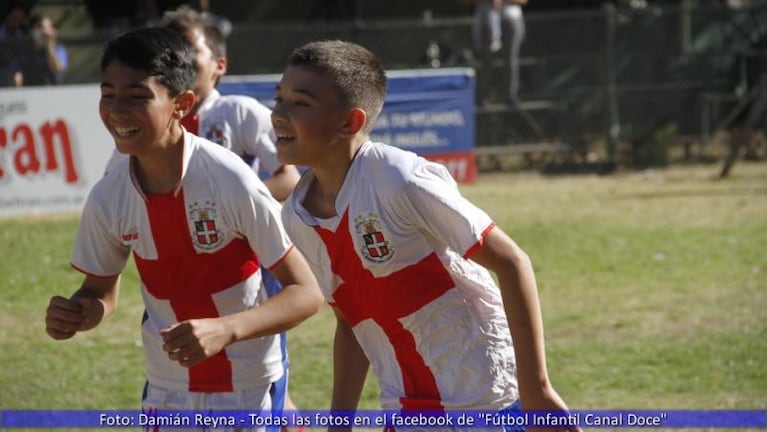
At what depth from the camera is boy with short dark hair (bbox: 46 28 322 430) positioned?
380cm

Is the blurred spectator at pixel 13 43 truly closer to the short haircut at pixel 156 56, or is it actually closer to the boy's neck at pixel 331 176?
the short haircut at pixel 156 56

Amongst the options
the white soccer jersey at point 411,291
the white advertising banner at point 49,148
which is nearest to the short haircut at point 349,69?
the white soccer jersey at point 411,291

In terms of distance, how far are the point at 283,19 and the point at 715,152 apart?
276 inches

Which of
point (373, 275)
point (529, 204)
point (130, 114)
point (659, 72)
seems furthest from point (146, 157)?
point (659, 72)

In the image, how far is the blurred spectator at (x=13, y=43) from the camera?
13891 mm

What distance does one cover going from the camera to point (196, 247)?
3.93 meters

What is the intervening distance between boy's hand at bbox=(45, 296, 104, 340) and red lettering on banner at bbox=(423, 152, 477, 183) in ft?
36.6

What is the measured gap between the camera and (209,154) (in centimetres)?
396

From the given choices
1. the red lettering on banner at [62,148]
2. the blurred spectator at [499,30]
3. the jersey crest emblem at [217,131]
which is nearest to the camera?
the jersey crest emblem at [217,131]

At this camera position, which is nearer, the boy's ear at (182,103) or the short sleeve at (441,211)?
the short sleeve at (441,211)

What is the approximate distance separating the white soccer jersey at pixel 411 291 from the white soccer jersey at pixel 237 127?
1.92 m

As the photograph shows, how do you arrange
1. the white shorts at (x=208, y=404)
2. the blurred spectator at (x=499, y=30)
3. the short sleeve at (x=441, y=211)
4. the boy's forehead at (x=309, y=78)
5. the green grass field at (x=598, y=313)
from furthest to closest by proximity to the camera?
1. the blurred spectator at (x=499, y=30)
2. the green grass field at (x=598, y=313)
3. the white shorts at (x=208, y=404)
4. the boy's forehead at (x=309, y=78)
5. the short sleeve at (x=441, y=211)

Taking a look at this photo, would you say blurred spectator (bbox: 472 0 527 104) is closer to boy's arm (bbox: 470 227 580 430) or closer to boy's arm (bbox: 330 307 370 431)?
boy's arm (bbox: 330 307 370 431)

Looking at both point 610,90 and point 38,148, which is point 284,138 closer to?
point 38,148
